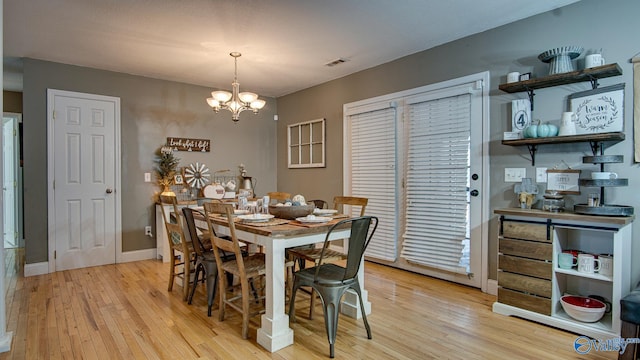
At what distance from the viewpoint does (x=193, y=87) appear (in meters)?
5.14

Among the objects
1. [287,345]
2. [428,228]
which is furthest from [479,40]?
[287,345]

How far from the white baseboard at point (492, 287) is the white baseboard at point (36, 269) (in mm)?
4877

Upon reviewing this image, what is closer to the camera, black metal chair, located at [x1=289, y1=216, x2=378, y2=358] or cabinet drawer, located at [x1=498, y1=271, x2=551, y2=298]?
black metal chair, located at [x1=289, y1=216, x2=378, y2=358]

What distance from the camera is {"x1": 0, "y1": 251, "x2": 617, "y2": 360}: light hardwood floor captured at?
2.23 metres

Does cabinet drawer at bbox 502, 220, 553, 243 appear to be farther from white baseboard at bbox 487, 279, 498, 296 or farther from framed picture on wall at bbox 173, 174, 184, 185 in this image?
framed picture on wall at bbox 173, 174, 184, 185

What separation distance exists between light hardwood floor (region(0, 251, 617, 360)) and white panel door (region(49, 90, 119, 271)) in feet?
2.49

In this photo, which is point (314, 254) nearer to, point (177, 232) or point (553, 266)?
point (177, 232)

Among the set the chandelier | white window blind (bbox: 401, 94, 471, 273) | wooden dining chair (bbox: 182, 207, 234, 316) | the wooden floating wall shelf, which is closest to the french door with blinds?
white window blind (bbox: 401, 94, 471, 273)

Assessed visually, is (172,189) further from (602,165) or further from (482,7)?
(602,165)

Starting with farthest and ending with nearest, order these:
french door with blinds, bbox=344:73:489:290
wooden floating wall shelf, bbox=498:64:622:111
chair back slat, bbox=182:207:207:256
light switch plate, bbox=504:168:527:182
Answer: french door with blinds, bbox=344:73:489:290 < light switch plate, bbox=504:168:527:182 < chair back slat, bbox=182:207:207:256 < wooden floating wall shelf, bbox=498:64:622:111

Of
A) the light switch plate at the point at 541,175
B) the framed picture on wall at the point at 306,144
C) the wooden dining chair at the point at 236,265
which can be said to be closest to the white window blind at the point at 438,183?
the light switch plate at the point at 541,175

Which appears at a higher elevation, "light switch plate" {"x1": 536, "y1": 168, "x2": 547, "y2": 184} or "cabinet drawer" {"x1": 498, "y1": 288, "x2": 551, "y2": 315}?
"light switch plate" {"x1": 536, "y1": 168, "x2": 547, "y2": 184}

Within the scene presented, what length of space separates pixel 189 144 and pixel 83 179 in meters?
1.38

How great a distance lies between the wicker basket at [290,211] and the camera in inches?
111
